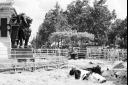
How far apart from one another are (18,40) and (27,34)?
934 mm

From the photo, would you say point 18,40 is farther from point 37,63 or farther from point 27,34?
point 37,63

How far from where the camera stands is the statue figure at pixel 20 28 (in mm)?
19125

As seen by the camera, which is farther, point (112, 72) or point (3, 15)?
point (3, 15)

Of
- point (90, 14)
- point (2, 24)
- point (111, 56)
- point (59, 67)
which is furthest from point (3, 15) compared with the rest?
point (90, 14)

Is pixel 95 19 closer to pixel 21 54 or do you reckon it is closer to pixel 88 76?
pixel 21 54

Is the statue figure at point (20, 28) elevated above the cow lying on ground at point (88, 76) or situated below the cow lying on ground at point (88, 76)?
above

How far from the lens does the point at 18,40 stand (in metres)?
20.1

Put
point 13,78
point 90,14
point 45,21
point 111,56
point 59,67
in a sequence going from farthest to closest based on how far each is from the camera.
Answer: point 45,21, point 90,14, point 111,56, point 59,67, point 13,78

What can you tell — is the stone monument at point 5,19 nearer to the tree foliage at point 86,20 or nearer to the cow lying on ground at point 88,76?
the cow lying on ground at point 88,76

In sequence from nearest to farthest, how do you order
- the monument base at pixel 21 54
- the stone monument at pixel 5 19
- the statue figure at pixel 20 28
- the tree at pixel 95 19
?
1. the monument base at pixel 21 54
2. the statue figure at pixel 20 28
3. the stone monument at pixel 5 19
4. the tree at pixel 95 19

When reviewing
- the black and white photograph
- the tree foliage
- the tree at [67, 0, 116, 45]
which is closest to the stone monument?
the black and white photograph

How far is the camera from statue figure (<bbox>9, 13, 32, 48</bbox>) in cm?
1912

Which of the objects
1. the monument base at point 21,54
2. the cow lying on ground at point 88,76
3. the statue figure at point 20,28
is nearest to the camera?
the cow lying on ground at point 88,76

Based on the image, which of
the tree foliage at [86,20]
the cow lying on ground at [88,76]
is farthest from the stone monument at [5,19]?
the tree foliage at [86,20]
